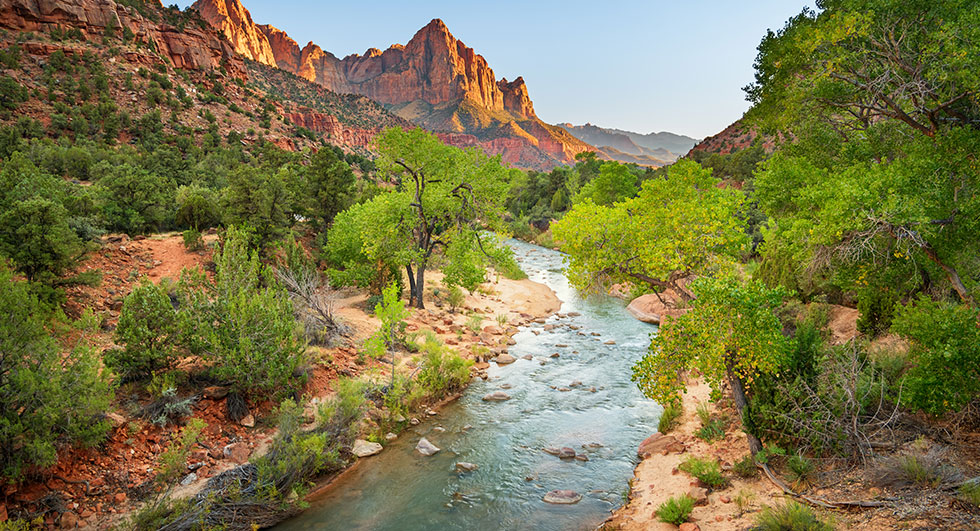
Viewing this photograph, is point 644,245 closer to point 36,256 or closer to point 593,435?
point 593,435

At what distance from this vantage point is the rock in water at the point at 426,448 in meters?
10.3

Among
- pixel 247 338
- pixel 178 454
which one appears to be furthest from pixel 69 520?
pixel 247 338

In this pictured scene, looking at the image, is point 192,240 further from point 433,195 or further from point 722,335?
point 722,335

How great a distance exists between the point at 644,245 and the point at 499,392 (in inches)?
287

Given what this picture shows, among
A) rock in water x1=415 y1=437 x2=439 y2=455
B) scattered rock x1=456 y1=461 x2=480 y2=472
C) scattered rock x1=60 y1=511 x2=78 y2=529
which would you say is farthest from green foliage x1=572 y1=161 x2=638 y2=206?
scattered rock x1=60 y1=511 x2=78 y2=529

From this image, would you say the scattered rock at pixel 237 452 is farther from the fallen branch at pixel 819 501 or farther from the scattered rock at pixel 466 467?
the fallen branch at pixel 819 501

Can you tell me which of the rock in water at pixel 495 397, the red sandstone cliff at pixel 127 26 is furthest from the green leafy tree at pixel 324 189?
the red sandstone cliff at pixel 127 26

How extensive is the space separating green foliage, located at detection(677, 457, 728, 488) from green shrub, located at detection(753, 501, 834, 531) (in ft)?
5.12

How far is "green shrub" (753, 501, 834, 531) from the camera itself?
18.9 ft

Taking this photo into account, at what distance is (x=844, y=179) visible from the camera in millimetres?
8711

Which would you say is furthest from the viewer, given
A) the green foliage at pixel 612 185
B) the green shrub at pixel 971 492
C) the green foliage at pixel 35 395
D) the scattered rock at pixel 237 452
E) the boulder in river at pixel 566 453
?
the green foliage at pixel 612 185

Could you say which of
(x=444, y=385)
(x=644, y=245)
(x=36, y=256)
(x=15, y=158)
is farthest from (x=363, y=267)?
(x=15, y=158)

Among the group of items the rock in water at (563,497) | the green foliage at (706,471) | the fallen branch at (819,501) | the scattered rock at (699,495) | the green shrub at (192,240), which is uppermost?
the green shrub at (192,240)

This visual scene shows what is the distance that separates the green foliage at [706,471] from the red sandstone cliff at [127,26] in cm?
6560
